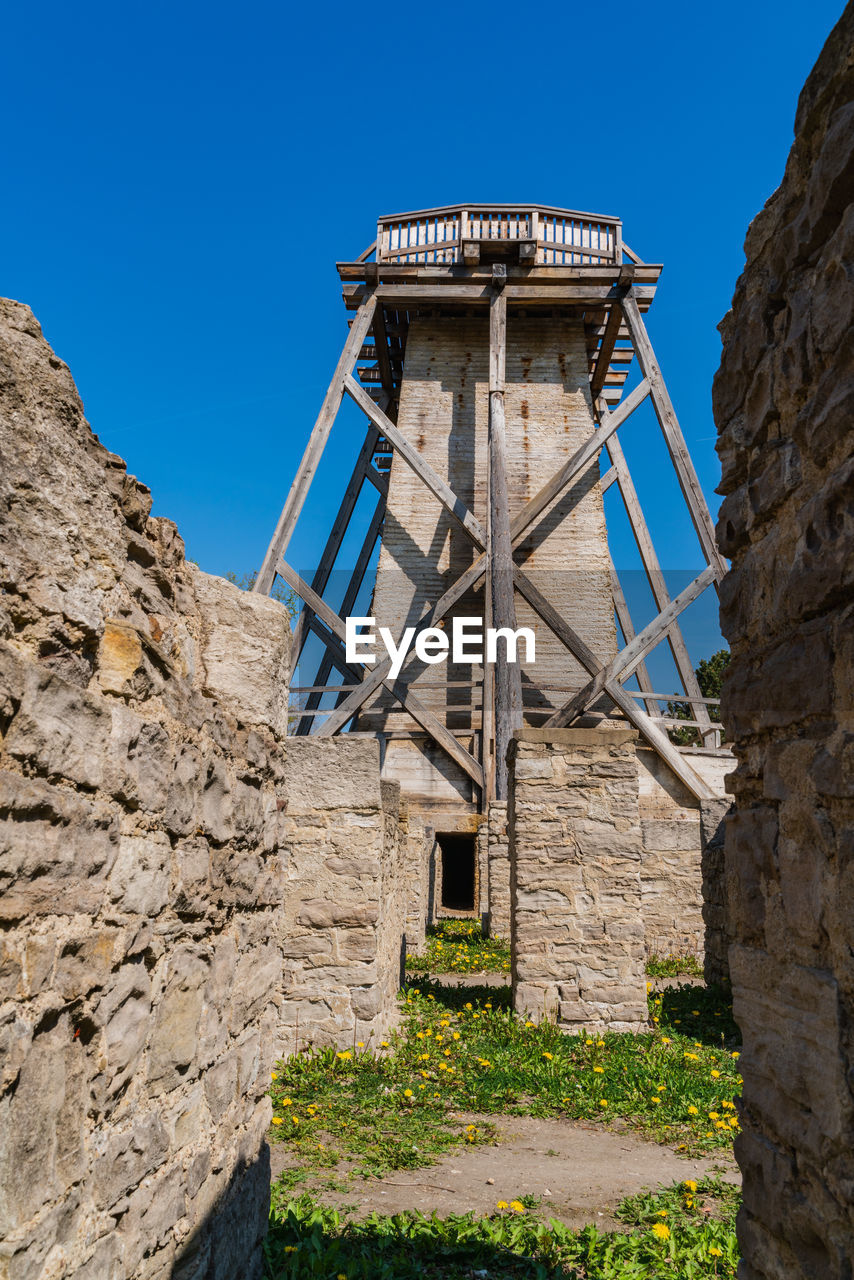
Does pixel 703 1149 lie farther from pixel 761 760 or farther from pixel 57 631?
pixel 57 631

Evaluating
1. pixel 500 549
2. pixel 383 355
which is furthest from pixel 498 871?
pixel 383 355

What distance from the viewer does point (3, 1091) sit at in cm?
140

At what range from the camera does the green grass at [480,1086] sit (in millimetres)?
4336

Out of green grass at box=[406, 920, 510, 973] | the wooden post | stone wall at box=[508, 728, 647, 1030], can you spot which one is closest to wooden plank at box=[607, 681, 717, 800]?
the wooden post

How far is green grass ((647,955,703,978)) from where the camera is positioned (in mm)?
8969

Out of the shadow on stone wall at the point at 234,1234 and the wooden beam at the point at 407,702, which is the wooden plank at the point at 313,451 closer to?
the wooden beam at the point at 407,702

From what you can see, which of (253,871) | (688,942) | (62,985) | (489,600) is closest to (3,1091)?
(62,985)

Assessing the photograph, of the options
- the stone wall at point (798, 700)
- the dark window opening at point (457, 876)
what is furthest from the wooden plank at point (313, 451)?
the stone wall at point (798, 700)

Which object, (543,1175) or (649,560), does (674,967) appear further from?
(649,560)

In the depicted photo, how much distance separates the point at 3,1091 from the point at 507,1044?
198 inches

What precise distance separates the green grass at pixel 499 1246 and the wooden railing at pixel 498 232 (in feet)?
43.1

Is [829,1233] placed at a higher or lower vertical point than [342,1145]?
higher

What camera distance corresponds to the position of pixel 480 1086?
5.13 metres

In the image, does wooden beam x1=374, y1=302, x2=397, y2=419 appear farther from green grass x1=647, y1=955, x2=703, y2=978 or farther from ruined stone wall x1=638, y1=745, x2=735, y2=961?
green grass x1=647, y1=955, x2=703, y2=978
